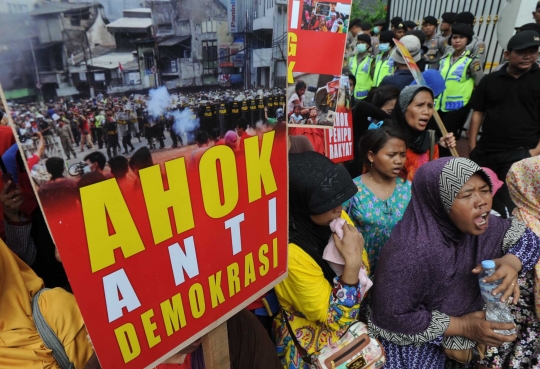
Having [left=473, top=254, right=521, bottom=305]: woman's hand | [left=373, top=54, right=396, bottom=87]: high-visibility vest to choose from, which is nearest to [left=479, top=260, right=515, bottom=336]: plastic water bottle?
[left=473, top=254, right=521, bottom=305]: woman's hand

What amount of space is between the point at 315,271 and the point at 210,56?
94cm

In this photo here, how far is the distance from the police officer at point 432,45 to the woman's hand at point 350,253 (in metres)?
5.01

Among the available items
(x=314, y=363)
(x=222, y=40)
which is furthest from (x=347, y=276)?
(x=222, y=40)

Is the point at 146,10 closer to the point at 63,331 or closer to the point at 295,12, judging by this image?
the point at 63,331

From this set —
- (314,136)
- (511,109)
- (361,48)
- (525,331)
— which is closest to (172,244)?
(525,331)

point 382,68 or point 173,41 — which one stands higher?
point 173,41

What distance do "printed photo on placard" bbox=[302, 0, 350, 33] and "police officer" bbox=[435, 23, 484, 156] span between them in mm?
3302

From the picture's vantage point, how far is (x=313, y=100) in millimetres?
1762

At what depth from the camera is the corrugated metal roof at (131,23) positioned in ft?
1.91

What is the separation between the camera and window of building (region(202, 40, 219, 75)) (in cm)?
73

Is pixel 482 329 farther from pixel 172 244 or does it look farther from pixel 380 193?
pixel 172 244

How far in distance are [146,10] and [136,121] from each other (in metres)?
0.19

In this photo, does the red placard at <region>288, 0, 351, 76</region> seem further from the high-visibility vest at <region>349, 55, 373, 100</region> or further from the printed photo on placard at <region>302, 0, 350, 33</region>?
the high-visibility vest at <region>349, 55, 373, 100</region>

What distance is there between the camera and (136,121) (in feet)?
2.15
